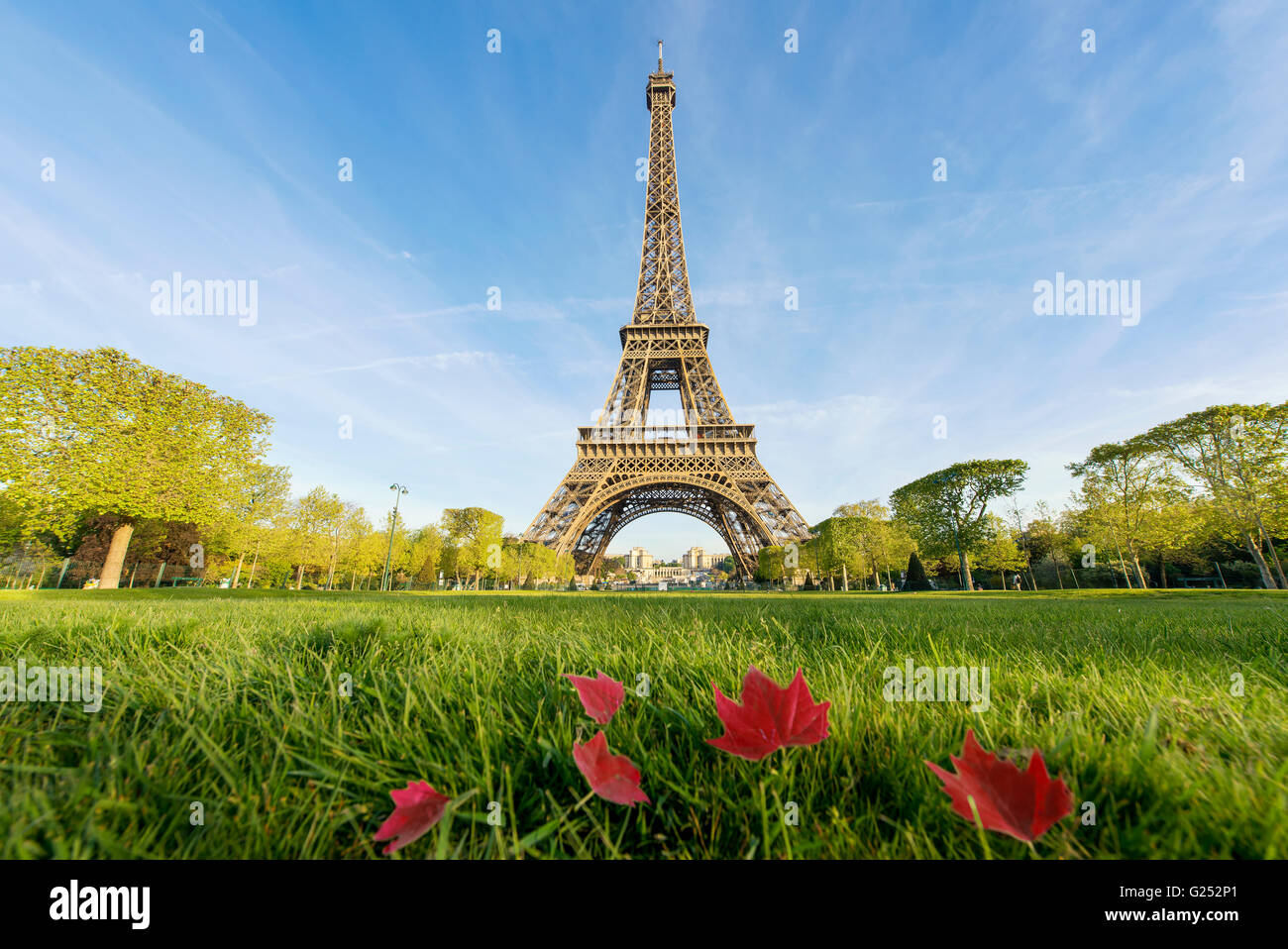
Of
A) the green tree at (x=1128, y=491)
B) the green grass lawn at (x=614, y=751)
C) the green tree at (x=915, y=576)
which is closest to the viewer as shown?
the green grass lawn at (x=614, y=751)

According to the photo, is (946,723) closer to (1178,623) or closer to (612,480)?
(1178,623)

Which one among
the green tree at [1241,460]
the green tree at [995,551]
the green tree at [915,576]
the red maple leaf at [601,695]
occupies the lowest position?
the green tree at [915,576]

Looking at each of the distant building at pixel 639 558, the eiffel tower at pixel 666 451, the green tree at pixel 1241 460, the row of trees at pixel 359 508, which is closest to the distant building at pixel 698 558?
the distant building at pixel 639 558

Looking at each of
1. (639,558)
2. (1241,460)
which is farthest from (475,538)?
(639,558)

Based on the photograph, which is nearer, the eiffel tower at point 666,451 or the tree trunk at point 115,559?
the tree trunk at point 115,559

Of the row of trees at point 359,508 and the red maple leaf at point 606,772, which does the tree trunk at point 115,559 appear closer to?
the row of trees at point 359,508
